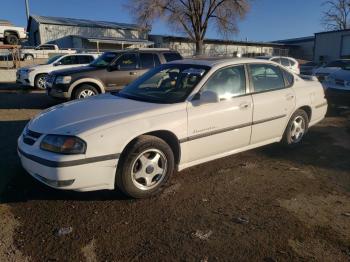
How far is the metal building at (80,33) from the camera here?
1395 inches

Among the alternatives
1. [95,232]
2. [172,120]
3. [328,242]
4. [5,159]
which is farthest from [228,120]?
[5,159]

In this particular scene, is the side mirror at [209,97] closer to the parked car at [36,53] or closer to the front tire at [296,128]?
the front tire at [296,128]

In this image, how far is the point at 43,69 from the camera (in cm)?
1429

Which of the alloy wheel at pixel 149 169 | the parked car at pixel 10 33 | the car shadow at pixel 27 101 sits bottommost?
the car shadow at pixel 27 101

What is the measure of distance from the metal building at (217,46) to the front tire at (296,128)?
106 ft

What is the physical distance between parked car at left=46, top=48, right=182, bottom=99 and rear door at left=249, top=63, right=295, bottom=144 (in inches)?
204

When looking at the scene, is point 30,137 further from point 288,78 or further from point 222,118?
point 288,78

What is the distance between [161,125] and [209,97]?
0.71 m

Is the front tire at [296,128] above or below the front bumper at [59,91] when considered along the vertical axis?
below

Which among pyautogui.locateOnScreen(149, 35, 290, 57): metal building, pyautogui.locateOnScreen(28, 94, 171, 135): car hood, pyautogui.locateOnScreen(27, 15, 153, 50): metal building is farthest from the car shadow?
pyautogui.locateOnScreen(149, 35, 290, 57): metal building

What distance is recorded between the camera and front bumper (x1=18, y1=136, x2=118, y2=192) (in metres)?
3.35

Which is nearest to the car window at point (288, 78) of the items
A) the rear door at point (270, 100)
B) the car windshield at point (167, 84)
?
the rear door at point (270, 100)

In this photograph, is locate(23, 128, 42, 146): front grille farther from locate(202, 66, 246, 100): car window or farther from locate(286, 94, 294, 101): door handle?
locate(286, 94, 294, 101): door handle

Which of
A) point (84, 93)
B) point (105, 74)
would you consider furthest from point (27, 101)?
point (105, 74)
